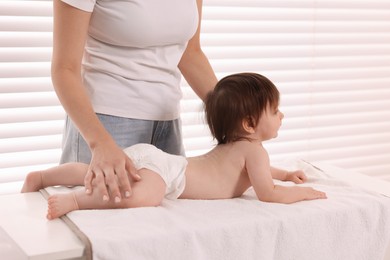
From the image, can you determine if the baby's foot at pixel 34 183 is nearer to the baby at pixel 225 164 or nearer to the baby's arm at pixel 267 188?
the baby at pixel 225 164

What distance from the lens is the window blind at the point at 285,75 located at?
2207mm

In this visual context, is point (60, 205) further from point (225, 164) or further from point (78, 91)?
point (225, 164)

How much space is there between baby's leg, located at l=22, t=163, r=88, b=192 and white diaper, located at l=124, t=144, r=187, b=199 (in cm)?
13

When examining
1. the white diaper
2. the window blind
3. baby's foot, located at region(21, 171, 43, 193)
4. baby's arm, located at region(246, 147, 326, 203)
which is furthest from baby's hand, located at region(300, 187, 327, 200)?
the window blind

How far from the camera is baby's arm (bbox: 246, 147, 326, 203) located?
1.49m

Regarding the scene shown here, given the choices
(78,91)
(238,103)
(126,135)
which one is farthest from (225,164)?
(78,91)

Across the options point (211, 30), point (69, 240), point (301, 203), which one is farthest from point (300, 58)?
point (69, 240)

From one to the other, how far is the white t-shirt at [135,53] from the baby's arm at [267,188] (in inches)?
10.7

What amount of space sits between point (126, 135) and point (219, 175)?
0.81 feet

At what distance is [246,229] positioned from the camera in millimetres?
1334

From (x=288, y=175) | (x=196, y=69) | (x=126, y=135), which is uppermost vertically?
(x=196, y=69)

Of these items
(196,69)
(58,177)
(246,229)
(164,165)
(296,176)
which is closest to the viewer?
(246,229)

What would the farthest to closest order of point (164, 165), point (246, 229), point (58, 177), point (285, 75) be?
point (285, 75) → point (58, 177) → point (164, 165) → point (246, 229)

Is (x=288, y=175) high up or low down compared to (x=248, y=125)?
down
